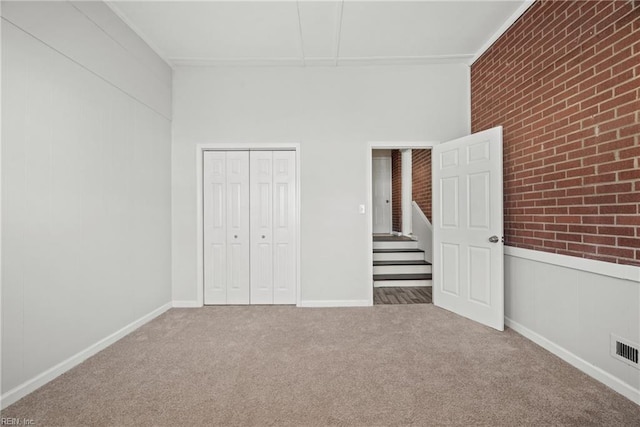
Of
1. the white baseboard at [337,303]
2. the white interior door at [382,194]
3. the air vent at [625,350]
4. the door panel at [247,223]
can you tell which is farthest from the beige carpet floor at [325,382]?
the white interior door at [382,194]

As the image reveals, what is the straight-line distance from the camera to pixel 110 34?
8.64 feet

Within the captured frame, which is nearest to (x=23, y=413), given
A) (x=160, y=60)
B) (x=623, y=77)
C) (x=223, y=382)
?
(x=223, y=382)

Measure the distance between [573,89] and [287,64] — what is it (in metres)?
2.84

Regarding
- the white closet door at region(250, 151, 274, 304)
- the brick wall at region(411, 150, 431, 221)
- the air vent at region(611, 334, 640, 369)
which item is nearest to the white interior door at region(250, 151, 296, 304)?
the white closet door at region(250, 151, 274, 304)

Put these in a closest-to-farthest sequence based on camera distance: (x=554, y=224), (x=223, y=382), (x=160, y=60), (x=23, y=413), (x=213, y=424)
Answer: (x=213, y=424) → (x=23, y=413) → (x=223, y=382) → (x=554, y=224) → (x=160, y=60)

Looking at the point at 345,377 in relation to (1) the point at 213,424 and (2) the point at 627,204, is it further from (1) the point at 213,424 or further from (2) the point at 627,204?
(2) the point at 627,204

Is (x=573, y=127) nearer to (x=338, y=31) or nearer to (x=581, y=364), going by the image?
(x=581, y=364)

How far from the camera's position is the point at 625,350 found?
6.05 feet

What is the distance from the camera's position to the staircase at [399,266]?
4.32m

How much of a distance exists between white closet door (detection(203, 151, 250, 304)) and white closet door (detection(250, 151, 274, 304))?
0.09 metres

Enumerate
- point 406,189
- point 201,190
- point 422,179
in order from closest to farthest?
point 201,190, point 422,179, point 406,189

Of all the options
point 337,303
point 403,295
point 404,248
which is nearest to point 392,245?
point 404,248

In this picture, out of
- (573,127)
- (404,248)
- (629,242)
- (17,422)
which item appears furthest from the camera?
(404,248)

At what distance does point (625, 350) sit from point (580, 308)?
0.35m
